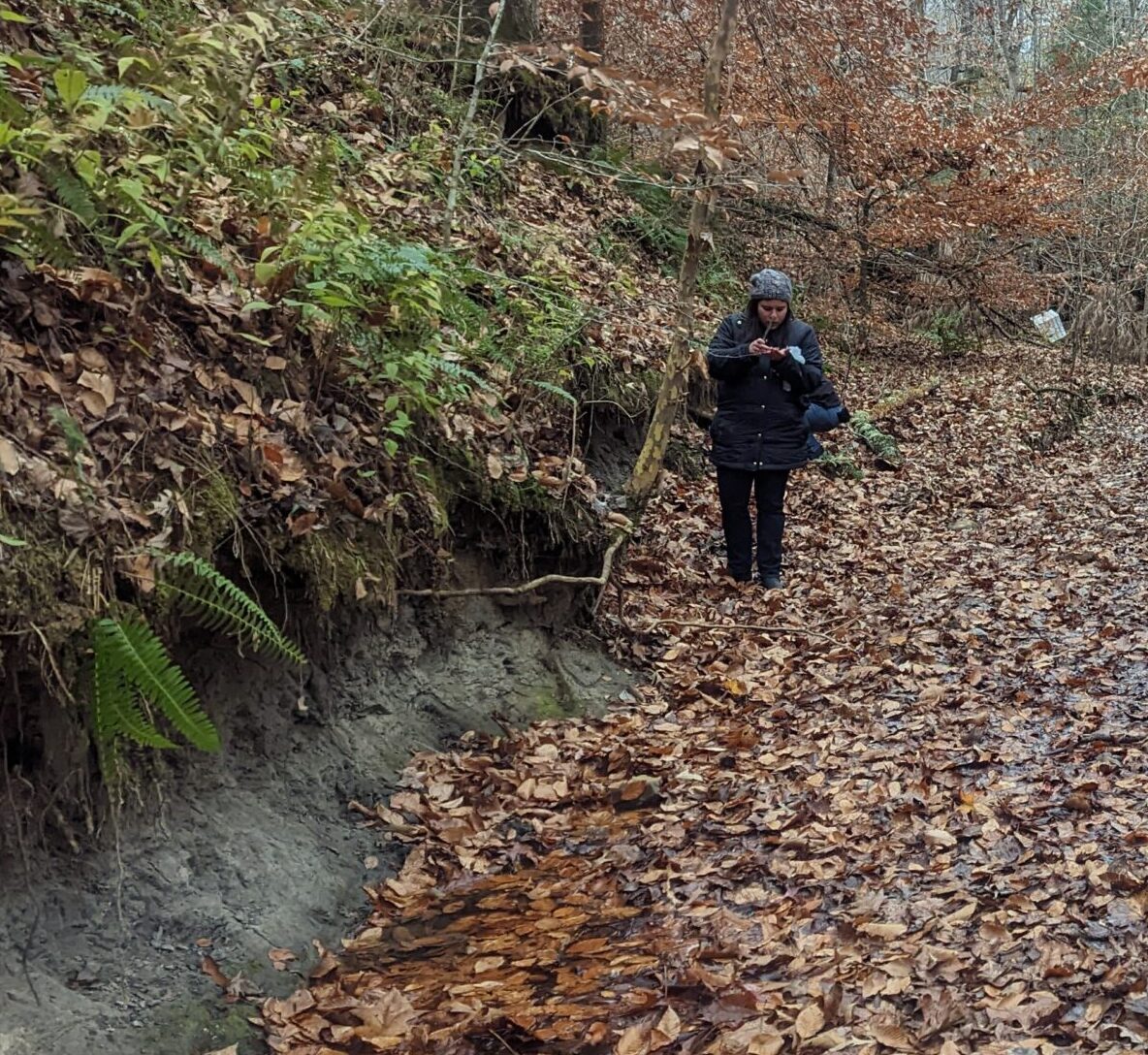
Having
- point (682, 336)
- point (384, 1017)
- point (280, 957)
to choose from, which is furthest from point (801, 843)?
point (682, 336)

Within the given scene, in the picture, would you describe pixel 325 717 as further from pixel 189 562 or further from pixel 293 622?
pixel 189 562

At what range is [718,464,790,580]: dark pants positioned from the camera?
7.58 m

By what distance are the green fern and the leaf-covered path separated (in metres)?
1.15

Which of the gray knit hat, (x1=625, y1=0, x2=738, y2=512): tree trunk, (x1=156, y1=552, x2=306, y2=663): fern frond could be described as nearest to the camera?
(x1=156, y1=552, x2=306, y2=663): fern frond

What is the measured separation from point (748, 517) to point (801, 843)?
3653 millimetres

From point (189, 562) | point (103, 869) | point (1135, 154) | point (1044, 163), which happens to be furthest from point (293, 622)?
point (1135, 154)

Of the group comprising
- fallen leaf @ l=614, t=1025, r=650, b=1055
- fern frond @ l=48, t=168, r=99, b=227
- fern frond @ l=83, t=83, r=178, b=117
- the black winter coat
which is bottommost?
fallen leaf @ l=614, t=1025, r=650, b=1055

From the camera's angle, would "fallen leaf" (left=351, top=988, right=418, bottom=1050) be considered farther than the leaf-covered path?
Yes

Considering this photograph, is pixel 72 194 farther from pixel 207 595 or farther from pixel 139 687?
pixel 139 687

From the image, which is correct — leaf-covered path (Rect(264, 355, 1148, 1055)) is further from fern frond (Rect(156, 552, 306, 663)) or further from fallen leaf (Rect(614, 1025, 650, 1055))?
fern frond (Rect(156, 552, 306, 663))

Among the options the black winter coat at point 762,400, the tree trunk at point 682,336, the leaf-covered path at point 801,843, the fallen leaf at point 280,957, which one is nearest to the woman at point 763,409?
the black winter coat at point 762,400

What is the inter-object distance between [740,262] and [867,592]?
25.3ft

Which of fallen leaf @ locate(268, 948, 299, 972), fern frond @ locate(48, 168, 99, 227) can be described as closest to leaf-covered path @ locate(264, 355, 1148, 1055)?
fallen leaf @ locate(268, 948, 299, 972)

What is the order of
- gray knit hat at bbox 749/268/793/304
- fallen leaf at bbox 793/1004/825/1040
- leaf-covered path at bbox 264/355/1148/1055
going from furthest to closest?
gray knit hat at bbox 749/268/793/304, leaf-covered path at bbox 264/355/1148/1055, fallen leaf at bbox 793/1004/825/1040
